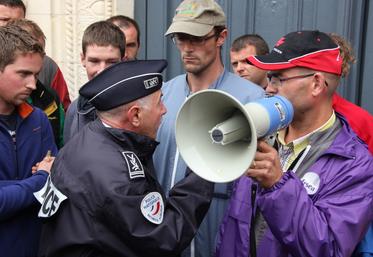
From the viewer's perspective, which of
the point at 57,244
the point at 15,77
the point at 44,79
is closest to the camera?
the point at 57,244

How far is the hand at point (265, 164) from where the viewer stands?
1.74 metres

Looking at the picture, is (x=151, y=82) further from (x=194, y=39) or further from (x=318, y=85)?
(x=194, y=39)

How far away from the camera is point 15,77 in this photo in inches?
95.0

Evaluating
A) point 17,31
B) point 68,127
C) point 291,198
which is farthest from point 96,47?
point 291,198

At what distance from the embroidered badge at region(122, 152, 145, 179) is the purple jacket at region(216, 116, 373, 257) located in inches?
18.4

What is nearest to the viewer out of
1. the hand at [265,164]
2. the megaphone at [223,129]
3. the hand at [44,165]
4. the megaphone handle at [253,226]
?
the megaphone at [223,129]

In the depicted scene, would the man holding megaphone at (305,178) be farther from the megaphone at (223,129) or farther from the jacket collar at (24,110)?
the jacket collar at (24,110)

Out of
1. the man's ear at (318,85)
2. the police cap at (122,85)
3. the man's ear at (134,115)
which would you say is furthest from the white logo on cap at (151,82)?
the man's ear at (318,85)

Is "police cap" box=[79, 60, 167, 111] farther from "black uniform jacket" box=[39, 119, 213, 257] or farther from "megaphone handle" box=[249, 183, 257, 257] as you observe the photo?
"megaphone handle" box=[249, 183, 257, 257]

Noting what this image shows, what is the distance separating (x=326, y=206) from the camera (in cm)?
182

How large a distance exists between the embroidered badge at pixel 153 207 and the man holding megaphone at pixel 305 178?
38 cm

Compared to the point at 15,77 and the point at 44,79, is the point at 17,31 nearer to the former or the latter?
the point at 15,77

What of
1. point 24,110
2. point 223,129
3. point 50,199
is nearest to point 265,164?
point 223,129

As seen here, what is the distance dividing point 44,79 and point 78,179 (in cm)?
246
